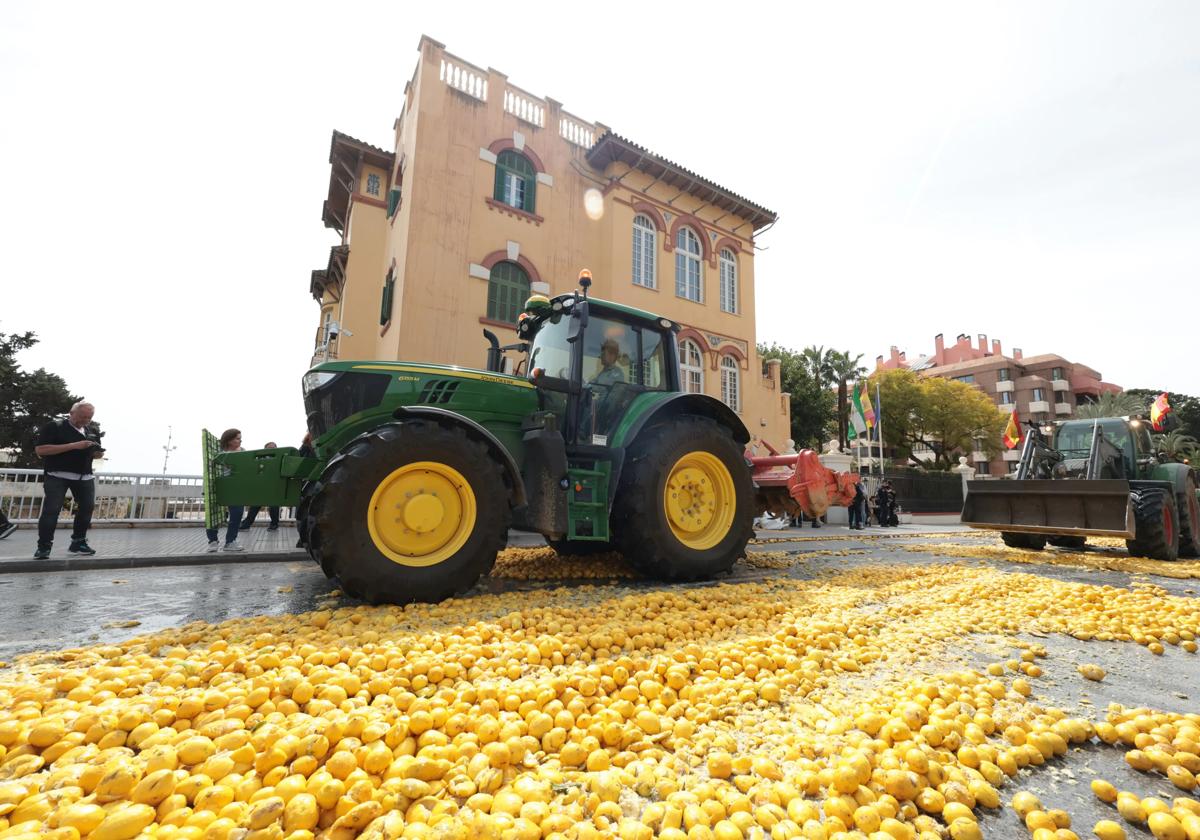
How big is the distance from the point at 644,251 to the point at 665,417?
11.8 meters

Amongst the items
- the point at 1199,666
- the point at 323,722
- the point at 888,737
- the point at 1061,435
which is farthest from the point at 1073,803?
the point at 1061,435

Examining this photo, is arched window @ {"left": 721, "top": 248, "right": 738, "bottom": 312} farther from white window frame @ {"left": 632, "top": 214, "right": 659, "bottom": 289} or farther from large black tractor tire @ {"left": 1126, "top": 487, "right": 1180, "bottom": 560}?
large black tractor tire @ {"left": 1126, "top": 487, "right": 1180, "bottom": 560}

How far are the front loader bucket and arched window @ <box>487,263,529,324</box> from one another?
10.4 m

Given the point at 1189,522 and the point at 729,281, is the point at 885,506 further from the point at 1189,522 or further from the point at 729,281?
the point at 1189,522

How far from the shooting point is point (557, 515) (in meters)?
4.20

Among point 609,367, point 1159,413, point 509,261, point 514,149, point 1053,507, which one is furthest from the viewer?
point 514,149

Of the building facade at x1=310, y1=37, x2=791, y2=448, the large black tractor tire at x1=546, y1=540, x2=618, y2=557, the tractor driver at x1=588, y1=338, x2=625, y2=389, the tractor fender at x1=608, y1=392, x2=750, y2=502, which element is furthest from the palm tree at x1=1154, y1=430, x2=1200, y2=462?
the tractor driver at x1=588, y1=338, x2=625, y2=389

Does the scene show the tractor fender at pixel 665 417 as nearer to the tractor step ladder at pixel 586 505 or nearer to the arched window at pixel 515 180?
the tractor step ladder at pixel 586 505

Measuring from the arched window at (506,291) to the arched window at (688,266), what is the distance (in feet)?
16.7

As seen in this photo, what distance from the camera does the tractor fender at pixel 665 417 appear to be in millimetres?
4629

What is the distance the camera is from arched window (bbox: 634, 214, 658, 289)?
15.6 meters

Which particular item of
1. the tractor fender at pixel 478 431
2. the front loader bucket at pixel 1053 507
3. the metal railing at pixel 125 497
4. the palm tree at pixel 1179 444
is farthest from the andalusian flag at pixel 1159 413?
the palm tree at pixel 1179 444

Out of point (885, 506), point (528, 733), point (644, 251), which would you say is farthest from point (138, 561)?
point (885, 506)

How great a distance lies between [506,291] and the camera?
1347 cm
